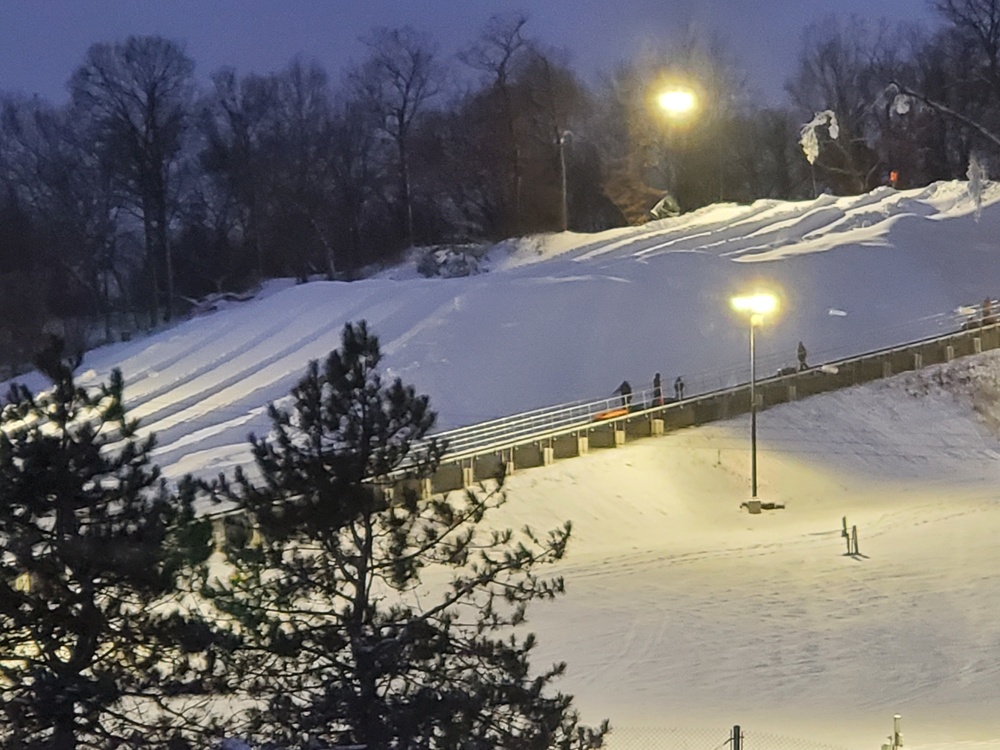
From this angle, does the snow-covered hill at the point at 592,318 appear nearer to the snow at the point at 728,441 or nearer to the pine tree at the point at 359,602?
the snow at the point at 728,441

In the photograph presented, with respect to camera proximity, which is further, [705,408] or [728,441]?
[705,408]

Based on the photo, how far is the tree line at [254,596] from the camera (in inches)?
346

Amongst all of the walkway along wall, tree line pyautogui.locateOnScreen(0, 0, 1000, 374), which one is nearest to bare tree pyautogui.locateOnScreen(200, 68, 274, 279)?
tree line pyautogui.locateOnScreen(0, 0, 1000, 374)

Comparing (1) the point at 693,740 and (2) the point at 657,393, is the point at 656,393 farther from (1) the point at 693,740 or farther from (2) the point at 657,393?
(1) the point at 693,740

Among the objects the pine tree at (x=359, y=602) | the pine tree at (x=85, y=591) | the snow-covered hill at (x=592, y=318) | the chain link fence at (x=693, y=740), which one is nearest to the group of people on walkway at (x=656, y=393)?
the snow-covered hill at (x=592, y=318)

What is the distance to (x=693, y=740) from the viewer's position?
48.3 ft

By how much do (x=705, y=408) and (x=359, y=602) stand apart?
25219 mm

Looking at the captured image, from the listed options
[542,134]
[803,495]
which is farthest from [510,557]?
[542,134]

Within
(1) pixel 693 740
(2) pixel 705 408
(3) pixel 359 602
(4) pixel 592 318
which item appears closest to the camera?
(3) pixel 359 602

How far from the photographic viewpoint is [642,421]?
3203 cm

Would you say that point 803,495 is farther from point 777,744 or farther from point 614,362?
point 777,744

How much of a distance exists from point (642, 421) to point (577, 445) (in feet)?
7.79

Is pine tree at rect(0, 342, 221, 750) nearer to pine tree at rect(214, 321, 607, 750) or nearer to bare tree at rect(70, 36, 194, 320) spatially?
pine tree at rect(214, 321, 607, 750)

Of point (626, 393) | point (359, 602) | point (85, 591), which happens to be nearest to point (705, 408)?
point (626, 393)
